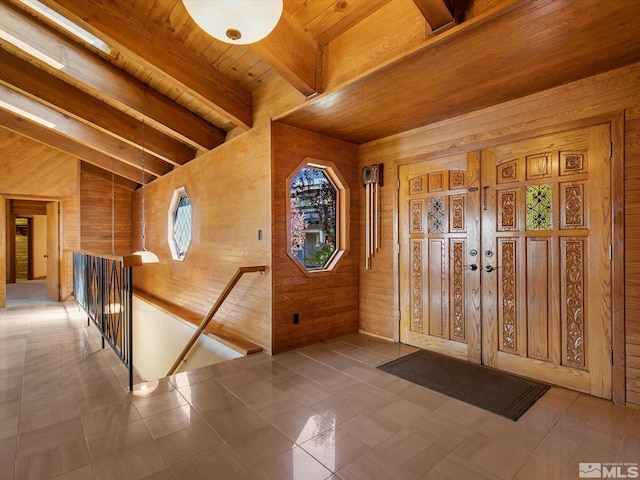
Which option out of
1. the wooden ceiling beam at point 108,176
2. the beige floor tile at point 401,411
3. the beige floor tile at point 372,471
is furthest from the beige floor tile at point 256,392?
the wooden ceiling beam at point 108,176

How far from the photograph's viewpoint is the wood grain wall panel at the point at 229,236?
355 cm

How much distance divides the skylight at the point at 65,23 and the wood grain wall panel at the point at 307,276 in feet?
5.89

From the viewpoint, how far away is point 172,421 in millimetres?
2145

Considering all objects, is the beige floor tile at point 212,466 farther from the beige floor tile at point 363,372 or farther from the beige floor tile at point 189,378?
the beige floor tile at point 363,372

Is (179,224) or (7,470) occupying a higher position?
(179,224)

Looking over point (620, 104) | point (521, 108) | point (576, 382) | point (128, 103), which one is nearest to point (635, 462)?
point (576, 382)

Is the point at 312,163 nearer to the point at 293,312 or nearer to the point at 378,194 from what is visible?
the point at 378,194

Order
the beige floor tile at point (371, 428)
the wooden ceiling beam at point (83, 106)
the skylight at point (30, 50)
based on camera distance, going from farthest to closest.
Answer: the wooden ceiling beam at point (83, 106) → the skylight at point (30, 50) → the beige floor tile at point (371, 428)

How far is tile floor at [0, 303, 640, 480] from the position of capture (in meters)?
1.72

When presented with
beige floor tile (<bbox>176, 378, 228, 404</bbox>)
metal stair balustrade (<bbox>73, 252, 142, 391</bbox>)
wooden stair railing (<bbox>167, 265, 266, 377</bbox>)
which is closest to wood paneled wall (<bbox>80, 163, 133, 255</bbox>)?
metal stair balustrade (<bbox>73, 252, 142, 391</bbox>)

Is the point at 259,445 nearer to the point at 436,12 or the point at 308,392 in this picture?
the point at 308,392

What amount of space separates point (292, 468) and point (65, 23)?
12.8ft

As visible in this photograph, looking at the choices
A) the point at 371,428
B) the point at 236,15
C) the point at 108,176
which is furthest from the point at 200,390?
the point at 108,176

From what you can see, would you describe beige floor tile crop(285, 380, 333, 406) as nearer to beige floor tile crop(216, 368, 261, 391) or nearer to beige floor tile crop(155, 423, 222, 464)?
beige floor tile crop(216, 368, 261, 391)
